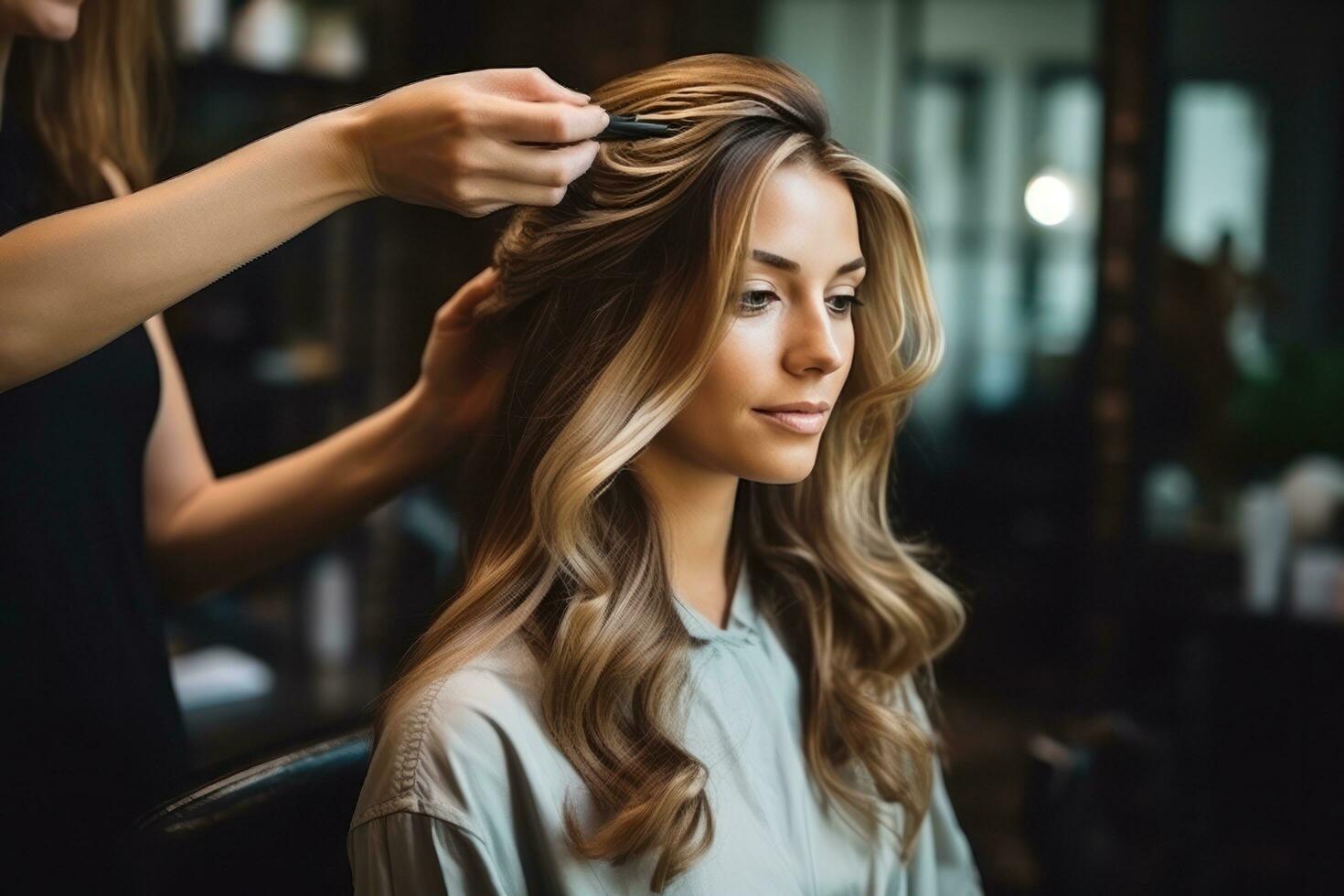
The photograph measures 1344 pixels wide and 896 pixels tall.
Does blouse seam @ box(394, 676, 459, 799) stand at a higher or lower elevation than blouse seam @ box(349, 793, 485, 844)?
higher

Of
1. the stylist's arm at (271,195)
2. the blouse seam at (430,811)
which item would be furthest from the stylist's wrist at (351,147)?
the blouse seam at (430,811)

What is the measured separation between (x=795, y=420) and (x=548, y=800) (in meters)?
0.41

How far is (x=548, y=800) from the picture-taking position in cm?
117

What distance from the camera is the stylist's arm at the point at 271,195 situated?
3.39ft

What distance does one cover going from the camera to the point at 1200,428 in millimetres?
3602

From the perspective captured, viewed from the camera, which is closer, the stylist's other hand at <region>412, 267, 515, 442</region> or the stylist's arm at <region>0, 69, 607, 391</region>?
the stylist's arm at <region>0, 69, 607, 391</region>

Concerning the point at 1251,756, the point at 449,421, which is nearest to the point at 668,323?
the point at 449,421

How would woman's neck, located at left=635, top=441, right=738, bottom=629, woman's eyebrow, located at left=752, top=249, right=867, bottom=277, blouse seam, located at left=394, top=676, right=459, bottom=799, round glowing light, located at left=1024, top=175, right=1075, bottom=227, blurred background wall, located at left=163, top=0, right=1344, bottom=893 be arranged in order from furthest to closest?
round glowing light, located at left=1024, top=175, right=1075, bottom=227 → blurred background wall, located at left=163, top=0, right=1344, bottom=893 → woman's neck, located at left=635, top=441, right=738, bottom=629 → woman's eyebrow, located at left=752, top=249, right=867, bottom=277 → blouse seam, located at left=394, top=676, right=459, bottom=799

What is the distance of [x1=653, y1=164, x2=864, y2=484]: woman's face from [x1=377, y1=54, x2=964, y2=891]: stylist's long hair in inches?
1.1

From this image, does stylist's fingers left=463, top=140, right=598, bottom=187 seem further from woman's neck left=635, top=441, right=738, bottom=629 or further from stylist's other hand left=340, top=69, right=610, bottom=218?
woman's neck left=635, top=441, right=738, bottom=629

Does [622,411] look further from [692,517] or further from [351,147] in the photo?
[351,147]

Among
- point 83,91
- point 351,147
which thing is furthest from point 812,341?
point 83,91

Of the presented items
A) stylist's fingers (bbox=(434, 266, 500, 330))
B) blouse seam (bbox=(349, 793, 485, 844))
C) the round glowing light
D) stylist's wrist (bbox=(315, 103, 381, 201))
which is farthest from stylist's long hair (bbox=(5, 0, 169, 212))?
the round glowing light

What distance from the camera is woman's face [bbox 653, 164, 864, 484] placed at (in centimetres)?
127
